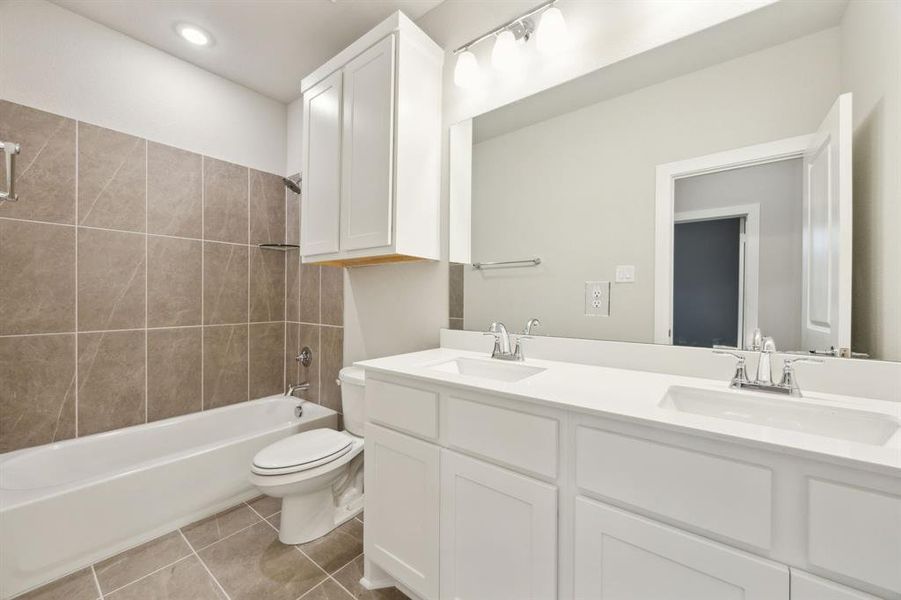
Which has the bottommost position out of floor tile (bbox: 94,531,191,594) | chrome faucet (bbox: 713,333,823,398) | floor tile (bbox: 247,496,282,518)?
floor tile (bbox: 247,496,282,518)

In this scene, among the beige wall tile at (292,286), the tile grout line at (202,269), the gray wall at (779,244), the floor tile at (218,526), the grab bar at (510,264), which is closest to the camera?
the gray wall at (779,244)

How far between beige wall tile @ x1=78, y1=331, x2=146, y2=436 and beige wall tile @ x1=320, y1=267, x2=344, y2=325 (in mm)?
1045

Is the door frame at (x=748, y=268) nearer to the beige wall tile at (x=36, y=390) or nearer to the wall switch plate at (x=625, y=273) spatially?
the wall switch plate at (x=625, y=273)

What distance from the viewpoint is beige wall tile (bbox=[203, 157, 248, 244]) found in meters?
2.35

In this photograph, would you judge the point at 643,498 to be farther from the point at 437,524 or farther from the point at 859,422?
the point at 437,524

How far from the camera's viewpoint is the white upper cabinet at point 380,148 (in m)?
1.59

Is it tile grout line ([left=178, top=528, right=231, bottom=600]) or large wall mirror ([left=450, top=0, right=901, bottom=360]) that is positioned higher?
large wall mirror ([left=450, top=0, right=901, bottom=360])

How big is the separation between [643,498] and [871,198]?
3.20 feet

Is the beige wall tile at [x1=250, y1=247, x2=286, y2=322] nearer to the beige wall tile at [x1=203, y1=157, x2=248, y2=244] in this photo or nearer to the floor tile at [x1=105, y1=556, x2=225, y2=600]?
the beige wall tile at [x1=203, y1=157, x2=248, y2=244]

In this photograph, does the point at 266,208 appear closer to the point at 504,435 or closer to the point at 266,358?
the point at 266,358

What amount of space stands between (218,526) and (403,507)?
1.24m

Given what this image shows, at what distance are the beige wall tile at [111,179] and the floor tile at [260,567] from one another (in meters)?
1.83

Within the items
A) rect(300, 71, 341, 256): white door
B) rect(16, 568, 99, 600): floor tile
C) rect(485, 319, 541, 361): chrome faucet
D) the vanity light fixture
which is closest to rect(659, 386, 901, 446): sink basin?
rect(485, 319, 541, 361): chrome faucet

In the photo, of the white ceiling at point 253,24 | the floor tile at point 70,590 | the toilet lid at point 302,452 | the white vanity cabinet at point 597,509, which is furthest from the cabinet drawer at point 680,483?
the white ceiling at point 253,24
